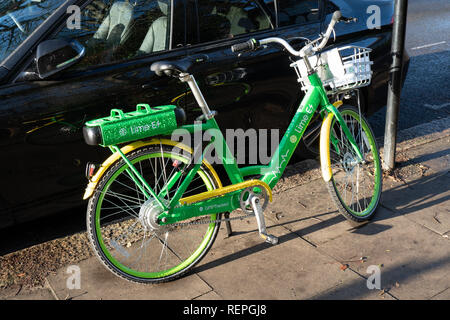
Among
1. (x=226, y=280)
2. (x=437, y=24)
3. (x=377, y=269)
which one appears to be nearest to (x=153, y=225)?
(x=226, y=280)

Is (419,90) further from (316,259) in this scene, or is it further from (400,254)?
(316,259)

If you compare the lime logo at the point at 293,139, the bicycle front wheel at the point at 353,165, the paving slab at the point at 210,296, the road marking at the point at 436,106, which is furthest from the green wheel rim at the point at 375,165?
the road marking at the point at 436,106

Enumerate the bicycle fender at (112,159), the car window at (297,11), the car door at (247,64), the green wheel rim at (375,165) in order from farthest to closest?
the car window at (297,11) < the car door at (247,64) < the green wheel rim at (375,165) < the bicycle fender at (112,159)

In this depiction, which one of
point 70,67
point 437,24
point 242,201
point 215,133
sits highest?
point 70,67

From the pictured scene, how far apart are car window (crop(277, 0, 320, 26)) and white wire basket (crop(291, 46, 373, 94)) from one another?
90 centimetres

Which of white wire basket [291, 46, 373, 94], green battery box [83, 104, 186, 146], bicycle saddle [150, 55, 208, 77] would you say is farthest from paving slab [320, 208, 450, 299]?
bicycle saddle [150, 55, 208, 77]

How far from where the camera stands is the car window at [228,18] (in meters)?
3.98

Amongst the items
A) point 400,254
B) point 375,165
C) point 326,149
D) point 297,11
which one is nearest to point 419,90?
point 297,11

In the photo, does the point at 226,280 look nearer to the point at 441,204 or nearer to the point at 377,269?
the point at 377,269

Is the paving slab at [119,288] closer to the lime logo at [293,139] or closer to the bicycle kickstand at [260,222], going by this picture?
the bicycle kickstand at [260,222]

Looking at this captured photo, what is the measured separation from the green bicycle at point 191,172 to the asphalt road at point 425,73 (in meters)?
→ 1.96

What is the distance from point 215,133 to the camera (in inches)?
128

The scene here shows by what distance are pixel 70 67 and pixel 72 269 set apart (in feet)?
4.23
